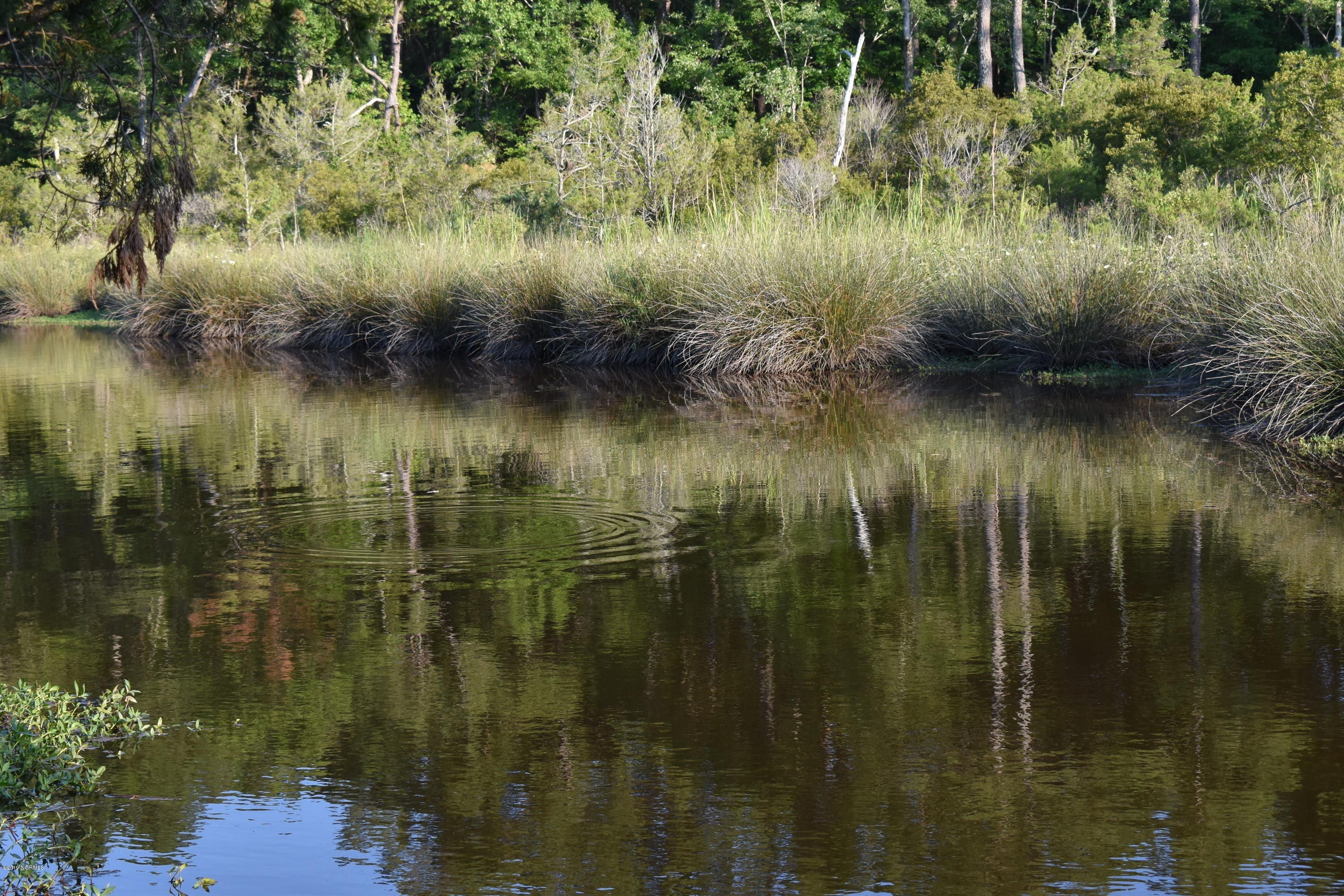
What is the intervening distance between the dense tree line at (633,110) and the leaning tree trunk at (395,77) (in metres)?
0.14

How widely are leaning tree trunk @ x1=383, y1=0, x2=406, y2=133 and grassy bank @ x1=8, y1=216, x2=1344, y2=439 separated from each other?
24259 mm

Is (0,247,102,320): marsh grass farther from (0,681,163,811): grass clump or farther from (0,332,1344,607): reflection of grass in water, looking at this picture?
(0,681,163,811): grass clump

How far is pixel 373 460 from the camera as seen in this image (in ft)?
31.3

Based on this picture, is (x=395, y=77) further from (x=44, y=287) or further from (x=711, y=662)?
(x=711, y=662)

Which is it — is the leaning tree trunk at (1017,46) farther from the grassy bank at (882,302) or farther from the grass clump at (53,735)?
the grass clump at (53,735)

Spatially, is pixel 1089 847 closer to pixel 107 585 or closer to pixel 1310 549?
pixel 1310 549

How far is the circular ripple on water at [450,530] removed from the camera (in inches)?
251

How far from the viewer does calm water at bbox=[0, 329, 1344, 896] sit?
3.32 metres

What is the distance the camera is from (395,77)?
44.2 m

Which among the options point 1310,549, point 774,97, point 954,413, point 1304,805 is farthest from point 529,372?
point 774,97

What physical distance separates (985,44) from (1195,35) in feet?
22.2

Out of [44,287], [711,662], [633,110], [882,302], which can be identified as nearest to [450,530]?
[711,662]

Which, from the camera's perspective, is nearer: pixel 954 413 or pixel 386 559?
pixel 386 559

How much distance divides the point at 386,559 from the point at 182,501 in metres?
2.32
